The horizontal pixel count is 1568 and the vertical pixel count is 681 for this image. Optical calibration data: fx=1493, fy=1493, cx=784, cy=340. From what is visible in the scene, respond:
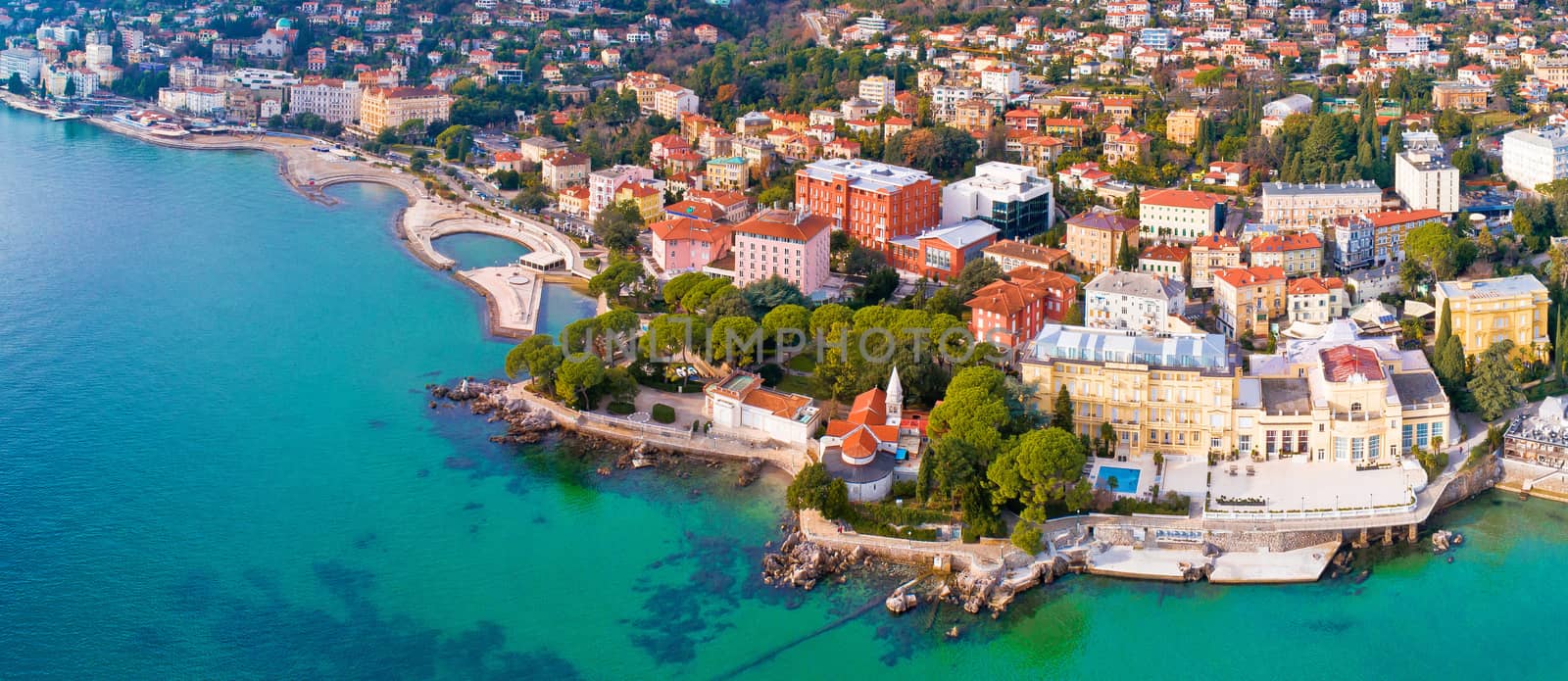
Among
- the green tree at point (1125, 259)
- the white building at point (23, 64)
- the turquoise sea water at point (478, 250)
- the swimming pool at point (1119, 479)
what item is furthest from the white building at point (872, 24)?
the white building at point (23, 64)

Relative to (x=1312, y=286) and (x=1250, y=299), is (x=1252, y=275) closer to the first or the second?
(x=1250, y=299)

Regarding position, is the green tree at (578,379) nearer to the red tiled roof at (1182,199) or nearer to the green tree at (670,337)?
the green tree at (670,337)

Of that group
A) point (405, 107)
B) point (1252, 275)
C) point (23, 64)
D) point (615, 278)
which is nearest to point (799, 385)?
point (615, 278)

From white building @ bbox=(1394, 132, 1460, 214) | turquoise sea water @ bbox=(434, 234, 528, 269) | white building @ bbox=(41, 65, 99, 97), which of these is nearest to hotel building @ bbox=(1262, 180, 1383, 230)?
white building @ bbox=(1394, 132, 1460, 214)

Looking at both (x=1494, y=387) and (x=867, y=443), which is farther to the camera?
(x=1494, y=387)

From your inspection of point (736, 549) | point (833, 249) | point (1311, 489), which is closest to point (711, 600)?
point (736, 549)

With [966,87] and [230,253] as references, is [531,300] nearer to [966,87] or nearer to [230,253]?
[230,253]
